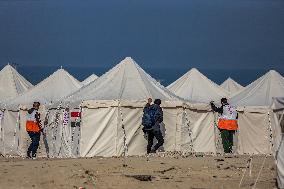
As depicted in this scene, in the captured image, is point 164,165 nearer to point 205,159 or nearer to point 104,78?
point 205,159

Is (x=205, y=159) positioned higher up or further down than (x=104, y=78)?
further down

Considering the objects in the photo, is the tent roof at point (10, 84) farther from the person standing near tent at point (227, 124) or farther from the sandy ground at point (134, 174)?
the sandy ground at point (134, 174)

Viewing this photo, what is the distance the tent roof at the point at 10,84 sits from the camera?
2842 centimetres

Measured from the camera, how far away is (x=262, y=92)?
75.6ft

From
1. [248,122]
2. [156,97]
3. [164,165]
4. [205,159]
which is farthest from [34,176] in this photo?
[248,122]

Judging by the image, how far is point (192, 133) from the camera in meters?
20.3

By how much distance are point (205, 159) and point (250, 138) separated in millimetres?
5357

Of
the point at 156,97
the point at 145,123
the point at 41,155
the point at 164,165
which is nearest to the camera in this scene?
the point at 164,165

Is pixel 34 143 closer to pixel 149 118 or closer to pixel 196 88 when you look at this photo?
pixel 149 118

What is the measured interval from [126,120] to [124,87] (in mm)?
1731

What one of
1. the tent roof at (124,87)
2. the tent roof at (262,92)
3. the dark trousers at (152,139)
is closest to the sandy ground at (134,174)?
the dark trousers at (152,139)

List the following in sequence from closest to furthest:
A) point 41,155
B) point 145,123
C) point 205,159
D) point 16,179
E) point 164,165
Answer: point 16,179, point 164,165, point 205,159, point 145,123, point 41,155

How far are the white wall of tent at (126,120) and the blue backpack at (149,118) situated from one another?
737 mm

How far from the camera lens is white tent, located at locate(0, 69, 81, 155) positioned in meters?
22.5
